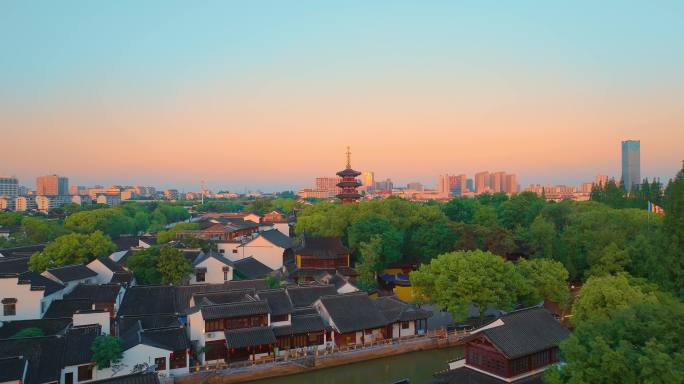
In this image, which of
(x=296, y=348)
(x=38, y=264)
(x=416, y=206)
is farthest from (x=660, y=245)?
(x=38, y=264)

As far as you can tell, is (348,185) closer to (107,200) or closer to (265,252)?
(265,252)

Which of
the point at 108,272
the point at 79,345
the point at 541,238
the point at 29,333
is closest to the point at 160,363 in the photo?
the point at 79,345

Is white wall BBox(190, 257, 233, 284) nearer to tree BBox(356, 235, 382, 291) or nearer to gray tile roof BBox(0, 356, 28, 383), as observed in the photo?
tree BBox(356, 235, 382, 291)

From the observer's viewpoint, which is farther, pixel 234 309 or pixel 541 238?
pixel 541 238

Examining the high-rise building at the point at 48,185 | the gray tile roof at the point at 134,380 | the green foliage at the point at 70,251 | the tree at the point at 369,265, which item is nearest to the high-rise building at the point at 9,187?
the high-rise building at the point at 48,185

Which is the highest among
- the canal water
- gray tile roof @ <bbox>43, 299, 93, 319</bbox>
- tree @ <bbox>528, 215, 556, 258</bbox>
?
tree @ <bbox>528, 215, 556, 258</bbox>

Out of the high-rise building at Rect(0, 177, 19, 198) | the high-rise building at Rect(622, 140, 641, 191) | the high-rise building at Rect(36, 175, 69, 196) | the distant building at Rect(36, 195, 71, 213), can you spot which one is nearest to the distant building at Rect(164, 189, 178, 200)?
the high-rise building at Rect(36, 175, 69, 196)

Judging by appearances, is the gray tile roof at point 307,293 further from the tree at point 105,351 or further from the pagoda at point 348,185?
the pagoda at point 348,185
